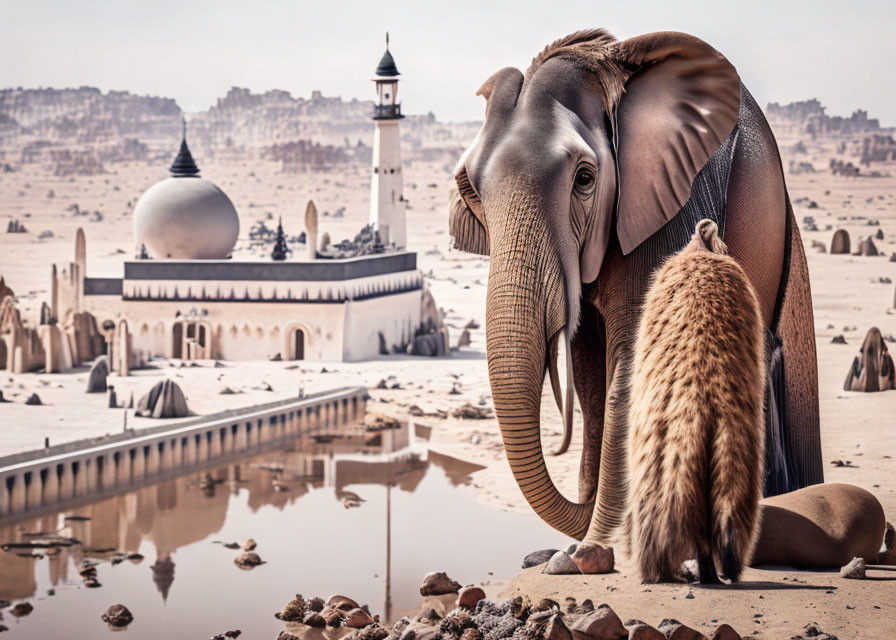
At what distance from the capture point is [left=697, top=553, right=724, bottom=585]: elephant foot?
6547 millimetres

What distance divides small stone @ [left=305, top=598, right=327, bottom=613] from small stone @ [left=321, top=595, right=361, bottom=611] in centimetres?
8

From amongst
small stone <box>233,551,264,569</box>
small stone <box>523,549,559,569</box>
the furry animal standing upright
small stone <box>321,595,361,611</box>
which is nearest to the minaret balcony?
small stone <box>233,551,264,569</box>

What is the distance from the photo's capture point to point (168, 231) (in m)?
31.6

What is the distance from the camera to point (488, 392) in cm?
2708

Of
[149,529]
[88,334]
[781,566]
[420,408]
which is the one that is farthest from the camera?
[88,334]

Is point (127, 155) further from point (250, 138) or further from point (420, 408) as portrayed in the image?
point (420, 408)

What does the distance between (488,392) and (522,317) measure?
19.8 m

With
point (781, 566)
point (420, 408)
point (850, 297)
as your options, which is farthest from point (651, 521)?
point (850, 297)

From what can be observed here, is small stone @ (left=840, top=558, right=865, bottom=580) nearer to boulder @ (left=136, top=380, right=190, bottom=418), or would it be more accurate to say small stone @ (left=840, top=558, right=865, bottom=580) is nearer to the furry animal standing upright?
the furry animal standing upright

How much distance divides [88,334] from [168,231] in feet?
10.3

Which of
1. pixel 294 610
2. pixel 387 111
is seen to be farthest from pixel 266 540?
pixel 387 111

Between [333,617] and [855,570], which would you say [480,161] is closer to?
[855,570]

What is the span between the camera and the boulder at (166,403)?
2319cm

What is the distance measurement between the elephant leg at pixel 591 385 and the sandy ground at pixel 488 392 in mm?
805
